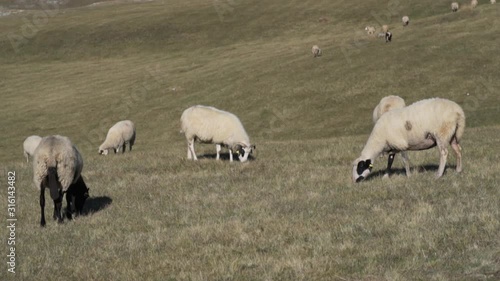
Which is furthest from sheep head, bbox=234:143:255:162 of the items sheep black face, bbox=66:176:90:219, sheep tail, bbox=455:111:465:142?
sheep tail, bbox=455:111:465:142

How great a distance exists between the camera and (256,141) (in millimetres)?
35875

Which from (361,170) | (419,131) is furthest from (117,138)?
(419,131)

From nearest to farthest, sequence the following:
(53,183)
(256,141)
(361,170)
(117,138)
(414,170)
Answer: (53,183) < (361,170) < (414,170) < (117,138) < (256,141)

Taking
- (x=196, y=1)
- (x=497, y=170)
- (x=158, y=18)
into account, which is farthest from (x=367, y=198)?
(x=196, y=1)

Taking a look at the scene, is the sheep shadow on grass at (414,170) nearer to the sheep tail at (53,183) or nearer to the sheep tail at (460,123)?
the sheep tail at (460,123)

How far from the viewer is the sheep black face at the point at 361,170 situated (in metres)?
15.8

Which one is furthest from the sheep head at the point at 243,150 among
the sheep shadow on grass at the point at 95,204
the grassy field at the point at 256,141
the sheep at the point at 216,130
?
the sheep shadow on grass at the point at 95,204

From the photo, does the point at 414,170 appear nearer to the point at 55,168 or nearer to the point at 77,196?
the point at 77,196

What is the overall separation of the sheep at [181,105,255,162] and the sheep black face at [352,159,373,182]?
238 inches

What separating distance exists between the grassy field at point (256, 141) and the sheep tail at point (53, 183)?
0.86 metres

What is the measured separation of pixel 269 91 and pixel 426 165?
31.0 m

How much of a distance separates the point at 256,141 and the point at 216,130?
45.5 feet

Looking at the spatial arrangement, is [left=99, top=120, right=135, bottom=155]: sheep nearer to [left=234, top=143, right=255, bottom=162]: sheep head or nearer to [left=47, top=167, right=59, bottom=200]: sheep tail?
[left=234, top=143, right=255, bottom=162]: sheep head

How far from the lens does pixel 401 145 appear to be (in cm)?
1590
